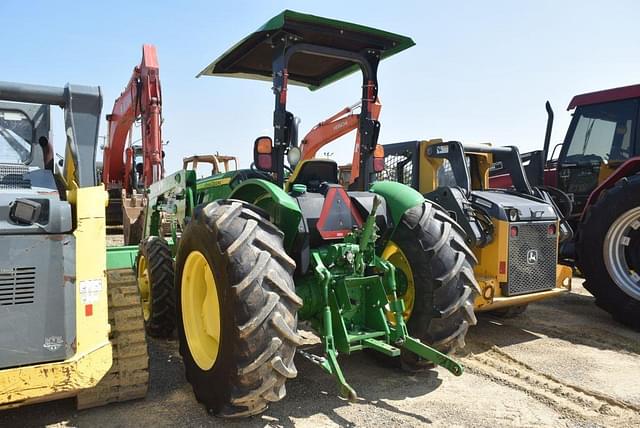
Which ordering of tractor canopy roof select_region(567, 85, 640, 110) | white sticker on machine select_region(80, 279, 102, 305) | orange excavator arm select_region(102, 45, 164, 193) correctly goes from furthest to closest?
orange excavator arm select_region(102, 45, 164, 193) → tractor canopy roof select_region(567, 85, 640, 110) → white sticker on machine select_region(80, 279, 102, 305)

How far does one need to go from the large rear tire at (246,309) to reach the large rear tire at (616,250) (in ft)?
14.0

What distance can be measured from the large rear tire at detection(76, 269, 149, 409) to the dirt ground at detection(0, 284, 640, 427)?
100 millimetres

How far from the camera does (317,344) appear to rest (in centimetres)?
471

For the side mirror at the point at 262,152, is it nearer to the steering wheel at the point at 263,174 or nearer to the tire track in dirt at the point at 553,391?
the steering wheel at the point at 263,174

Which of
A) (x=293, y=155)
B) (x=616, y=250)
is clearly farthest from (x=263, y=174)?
(x=616, y=250)

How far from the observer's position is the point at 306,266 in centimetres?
357

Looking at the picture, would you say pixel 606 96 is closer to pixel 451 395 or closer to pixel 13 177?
pixel 451 395

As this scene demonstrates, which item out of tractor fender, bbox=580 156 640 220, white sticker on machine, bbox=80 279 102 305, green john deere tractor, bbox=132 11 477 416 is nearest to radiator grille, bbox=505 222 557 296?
tractor fender, bbox=580 156 640 220

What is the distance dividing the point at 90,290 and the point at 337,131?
296 centimetres

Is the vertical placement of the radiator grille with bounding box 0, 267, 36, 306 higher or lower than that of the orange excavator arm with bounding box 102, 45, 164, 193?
lower

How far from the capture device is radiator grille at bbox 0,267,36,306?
268 cm

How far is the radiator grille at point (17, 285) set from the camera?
268 centimetres

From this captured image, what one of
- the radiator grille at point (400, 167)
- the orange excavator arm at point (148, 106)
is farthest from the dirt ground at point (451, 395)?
the orange excavator arm at point (148, 106)

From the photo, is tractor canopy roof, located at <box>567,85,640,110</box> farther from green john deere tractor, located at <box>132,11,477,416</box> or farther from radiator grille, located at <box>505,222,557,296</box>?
green john deere tractor, located at <box>132,11,477,416</box>
